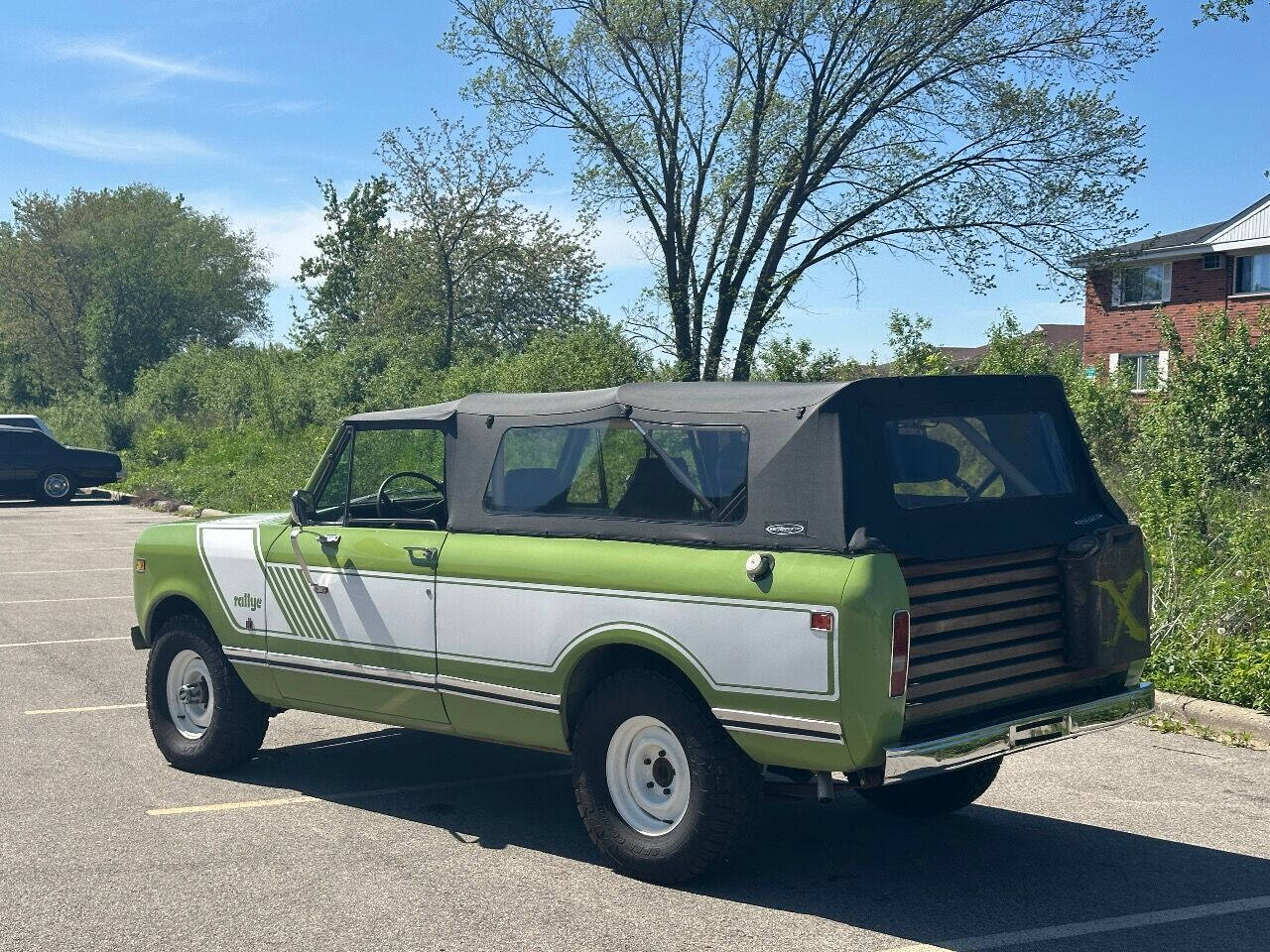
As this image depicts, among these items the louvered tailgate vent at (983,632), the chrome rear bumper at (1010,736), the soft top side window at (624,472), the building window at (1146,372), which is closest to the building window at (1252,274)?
the building window at (1146,372)

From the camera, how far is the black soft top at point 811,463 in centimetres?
518

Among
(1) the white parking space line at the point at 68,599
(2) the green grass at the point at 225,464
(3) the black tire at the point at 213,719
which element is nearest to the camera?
(3) the black tire at the point at 213,719

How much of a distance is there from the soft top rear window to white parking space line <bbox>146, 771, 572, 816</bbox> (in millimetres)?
2820

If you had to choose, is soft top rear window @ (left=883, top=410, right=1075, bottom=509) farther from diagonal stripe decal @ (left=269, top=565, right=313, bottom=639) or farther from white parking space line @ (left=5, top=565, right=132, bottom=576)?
white parking space line @ (left=5, top=565, right=132, bottom=576)

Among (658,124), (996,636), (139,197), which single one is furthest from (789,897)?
(139,197)

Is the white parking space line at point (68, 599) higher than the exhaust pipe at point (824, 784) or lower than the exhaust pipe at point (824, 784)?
lower

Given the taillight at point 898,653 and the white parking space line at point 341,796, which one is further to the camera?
the white parking space line at point 341,796

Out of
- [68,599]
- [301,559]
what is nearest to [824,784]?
[301,559]

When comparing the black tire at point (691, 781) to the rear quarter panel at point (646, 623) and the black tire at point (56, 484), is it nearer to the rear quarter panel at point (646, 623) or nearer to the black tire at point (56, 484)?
the rear quarter panel at point (646, 623)

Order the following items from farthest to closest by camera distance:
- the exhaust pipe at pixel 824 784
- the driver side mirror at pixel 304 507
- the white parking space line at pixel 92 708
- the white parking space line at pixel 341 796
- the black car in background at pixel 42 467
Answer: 1. the black car in background at pixel 42 467
2. the white parking space line at pixel 92 708
3. the driver side mirror at pixel 304 507
4. the white parking space line at pixel 341 796
5. the exhaust pipe at pixel 824 784

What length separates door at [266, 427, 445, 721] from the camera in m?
6.36

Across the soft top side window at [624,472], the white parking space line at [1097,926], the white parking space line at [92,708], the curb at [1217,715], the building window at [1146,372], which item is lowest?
the white parking space line at [92,708]

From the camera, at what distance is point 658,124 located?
33969mm

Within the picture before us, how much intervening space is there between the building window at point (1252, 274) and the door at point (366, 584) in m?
40.2
